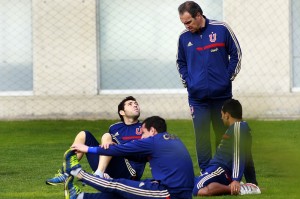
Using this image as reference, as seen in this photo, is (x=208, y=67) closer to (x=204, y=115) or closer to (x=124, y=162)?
(x=204, y=115)

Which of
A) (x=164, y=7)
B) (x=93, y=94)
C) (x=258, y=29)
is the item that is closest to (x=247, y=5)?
(x=258, y=29)

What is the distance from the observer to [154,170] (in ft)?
18.5

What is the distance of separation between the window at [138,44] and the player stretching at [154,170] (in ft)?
30.3

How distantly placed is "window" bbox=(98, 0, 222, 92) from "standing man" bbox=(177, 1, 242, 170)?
7127 millimetres

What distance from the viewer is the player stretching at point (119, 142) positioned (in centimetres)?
683

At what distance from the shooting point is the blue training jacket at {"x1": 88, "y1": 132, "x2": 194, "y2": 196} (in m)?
5.52

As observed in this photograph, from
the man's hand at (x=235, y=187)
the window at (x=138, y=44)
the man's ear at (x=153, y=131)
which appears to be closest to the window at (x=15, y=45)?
the window at (x=138, y=44)

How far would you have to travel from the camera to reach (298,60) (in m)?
14.6

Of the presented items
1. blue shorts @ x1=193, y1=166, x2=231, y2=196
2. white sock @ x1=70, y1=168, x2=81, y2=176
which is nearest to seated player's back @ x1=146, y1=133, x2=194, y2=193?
white sock @ x1=70, y1=168, x2=81, y2=176

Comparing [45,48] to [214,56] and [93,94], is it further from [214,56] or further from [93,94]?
[214,56]

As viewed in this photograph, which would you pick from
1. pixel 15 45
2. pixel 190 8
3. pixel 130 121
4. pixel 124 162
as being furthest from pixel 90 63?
pixel 124 162

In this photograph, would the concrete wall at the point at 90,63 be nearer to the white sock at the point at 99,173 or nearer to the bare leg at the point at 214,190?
the bare leg at the point at 214,190

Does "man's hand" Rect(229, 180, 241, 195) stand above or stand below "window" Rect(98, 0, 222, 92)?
below

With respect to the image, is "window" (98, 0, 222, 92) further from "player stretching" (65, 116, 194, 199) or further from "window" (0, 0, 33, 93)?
"player stretching" (65, 116, 194, 199)
